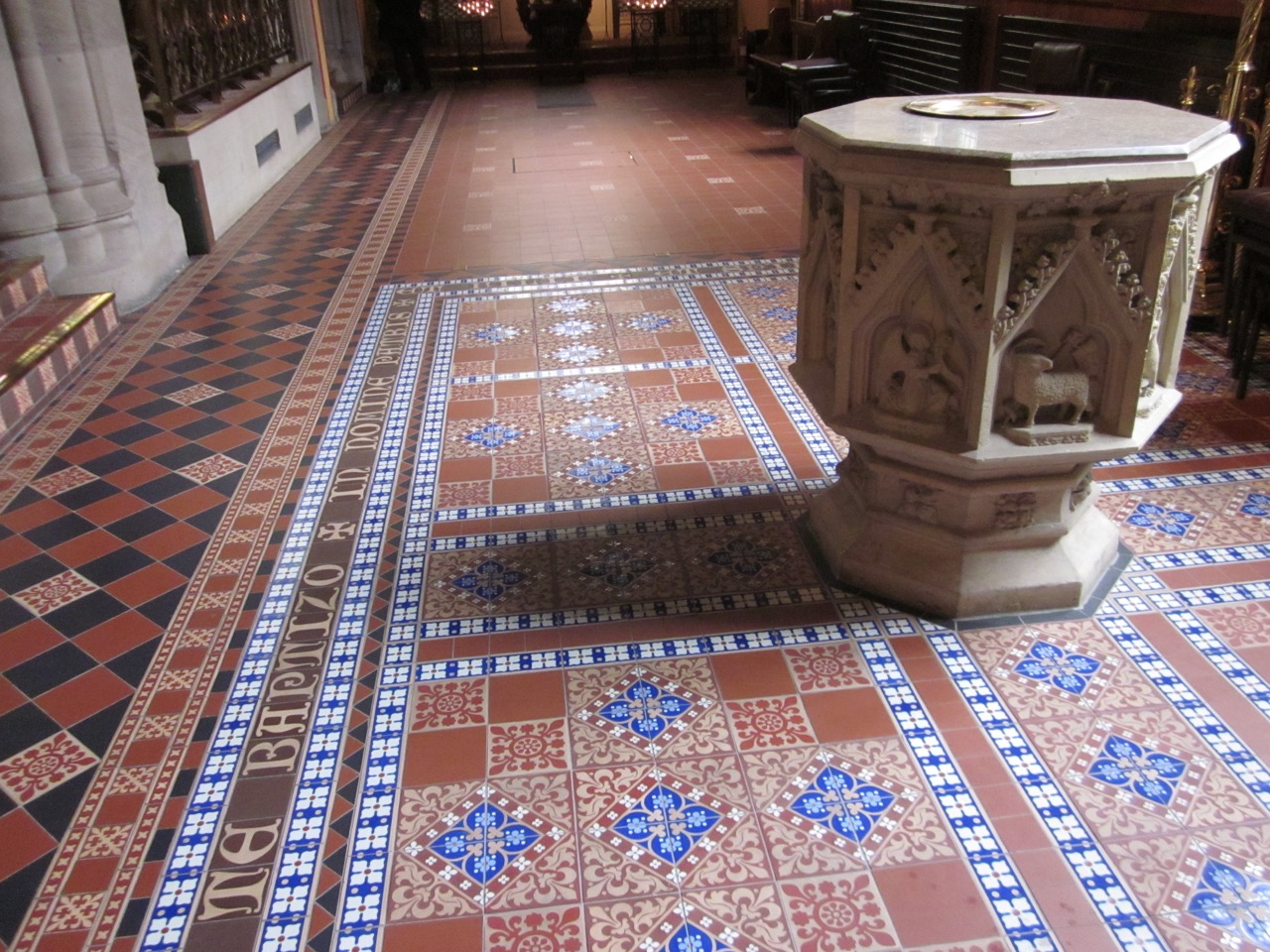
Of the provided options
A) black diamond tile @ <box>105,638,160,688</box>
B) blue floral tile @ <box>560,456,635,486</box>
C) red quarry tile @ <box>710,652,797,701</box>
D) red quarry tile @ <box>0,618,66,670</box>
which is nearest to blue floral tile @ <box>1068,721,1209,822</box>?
red quarry tile @ <box>710,652,797,701</box>

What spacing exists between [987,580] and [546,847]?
4.33 feet

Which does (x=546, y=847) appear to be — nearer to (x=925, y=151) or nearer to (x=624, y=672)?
(x=624, y=672)

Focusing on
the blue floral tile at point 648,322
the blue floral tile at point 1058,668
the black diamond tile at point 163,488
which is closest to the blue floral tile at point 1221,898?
the blue floral tile at point 1058,668

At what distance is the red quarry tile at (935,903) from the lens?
1.74 meters

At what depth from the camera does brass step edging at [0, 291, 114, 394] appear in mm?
3848

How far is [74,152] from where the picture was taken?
201 inches

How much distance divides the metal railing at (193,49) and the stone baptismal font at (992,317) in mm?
4943

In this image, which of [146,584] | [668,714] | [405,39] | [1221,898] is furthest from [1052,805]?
[405,39]

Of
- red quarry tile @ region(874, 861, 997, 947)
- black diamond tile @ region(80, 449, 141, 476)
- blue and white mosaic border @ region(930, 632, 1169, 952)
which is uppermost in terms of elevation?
black diamond tile @ region(80, 449, 141, 476)

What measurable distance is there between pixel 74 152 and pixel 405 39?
29.7ft

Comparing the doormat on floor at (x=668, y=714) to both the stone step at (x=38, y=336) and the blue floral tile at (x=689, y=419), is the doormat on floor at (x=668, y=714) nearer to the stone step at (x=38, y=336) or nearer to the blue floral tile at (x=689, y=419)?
the blue floral tile at (x=689, y=419)

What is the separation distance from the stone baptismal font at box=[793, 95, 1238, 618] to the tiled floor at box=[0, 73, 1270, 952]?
0.63 feet

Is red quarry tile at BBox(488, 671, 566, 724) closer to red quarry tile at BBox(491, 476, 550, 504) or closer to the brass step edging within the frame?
red quarry tile at BBox(491, 476, 550, 504)

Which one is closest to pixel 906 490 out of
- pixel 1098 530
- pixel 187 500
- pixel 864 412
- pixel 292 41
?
pixel 864 412
